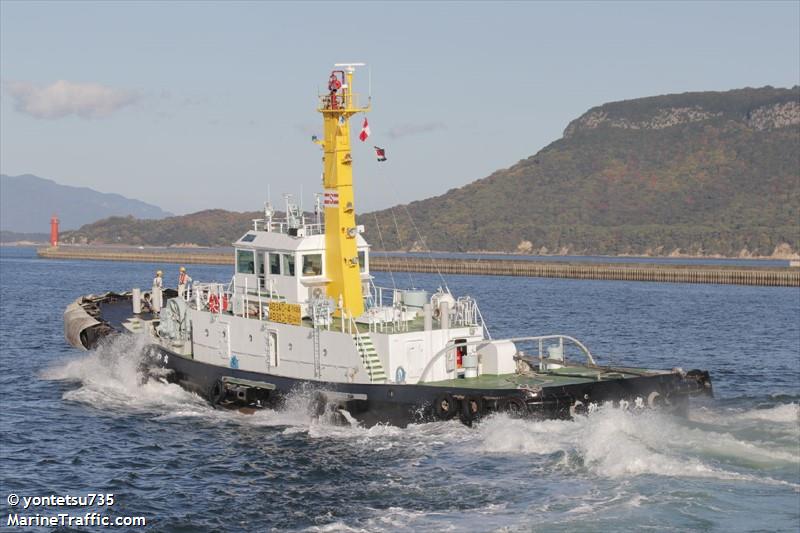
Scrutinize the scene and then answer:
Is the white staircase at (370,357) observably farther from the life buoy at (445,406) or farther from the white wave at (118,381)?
the white wave at (118,381)

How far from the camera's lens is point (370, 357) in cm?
2466

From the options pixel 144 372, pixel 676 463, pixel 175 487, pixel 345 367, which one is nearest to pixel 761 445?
pixel 676 463

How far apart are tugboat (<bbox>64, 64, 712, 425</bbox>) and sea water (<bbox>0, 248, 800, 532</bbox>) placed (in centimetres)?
51

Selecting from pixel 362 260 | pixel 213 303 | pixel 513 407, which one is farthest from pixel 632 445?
pixel 213 303

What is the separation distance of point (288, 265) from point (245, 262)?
243cm

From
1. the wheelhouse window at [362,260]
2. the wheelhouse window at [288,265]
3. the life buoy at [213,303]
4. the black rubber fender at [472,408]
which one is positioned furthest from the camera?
the life buoy at [213,303]

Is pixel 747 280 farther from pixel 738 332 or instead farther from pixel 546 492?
pixel 546 492

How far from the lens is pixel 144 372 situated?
103 ft

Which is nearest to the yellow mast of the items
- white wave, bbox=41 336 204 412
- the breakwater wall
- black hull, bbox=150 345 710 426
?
black hull, bbox=150 345 710 426

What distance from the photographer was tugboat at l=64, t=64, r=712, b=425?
76.3 ft

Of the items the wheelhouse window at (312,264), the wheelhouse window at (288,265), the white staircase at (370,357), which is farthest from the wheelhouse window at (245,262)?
the white staircase at (370,357)

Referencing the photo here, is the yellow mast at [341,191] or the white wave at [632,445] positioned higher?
Result: the yellow mast at [341,191]

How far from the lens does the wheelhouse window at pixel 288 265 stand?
2778 centimetres

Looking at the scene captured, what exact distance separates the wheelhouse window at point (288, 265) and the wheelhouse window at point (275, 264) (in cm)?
29
